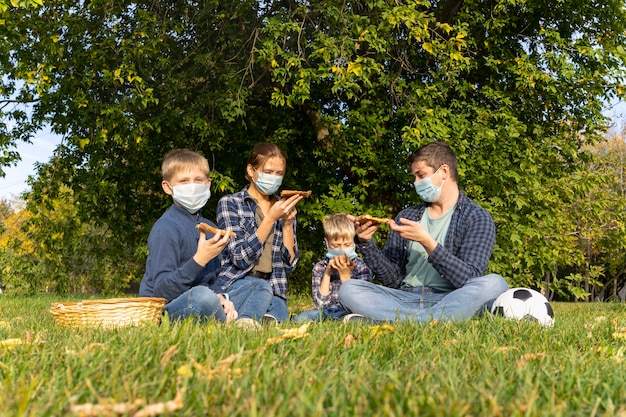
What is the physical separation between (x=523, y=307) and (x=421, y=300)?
2.74ft

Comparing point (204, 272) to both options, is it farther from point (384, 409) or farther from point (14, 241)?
point (14, 241)

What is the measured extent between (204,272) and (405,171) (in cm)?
553

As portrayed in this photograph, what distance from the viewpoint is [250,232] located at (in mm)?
5012

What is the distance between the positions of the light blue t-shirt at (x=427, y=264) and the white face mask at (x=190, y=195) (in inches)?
72.7

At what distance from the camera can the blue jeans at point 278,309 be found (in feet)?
16.2

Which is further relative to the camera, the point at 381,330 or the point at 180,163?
the point at 180,163

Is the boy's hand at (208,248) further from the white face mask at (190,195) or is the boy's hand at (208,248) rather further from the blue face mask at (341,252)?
the blue face mask at (341,252)

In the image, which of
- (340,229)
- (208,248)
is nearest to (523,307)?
(340,229)

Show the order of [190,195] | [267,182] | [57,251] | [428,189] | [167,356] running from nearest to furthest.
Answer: [167,356], [190,195], [428,189], [267,182], [57,251]

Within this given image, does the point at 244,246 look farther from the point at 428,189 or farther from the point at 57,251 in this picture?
the point at 57,251

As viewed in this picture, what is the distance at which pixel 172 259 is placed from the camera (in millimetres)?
4305

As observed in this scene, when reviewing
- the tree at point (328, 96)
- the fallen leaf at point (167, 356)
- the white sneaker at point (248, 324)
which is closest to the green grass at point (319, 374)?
the fallen leaf at point (167, 356)

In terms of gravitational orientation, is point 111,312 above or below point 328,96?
below

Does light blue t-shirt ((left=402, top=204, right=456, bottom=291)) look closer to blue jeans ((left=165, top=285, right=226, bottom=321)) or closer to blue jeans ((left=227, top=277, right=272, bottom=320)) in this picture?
blue jeans ((left=227, top=277, right=272, bottom=320))
